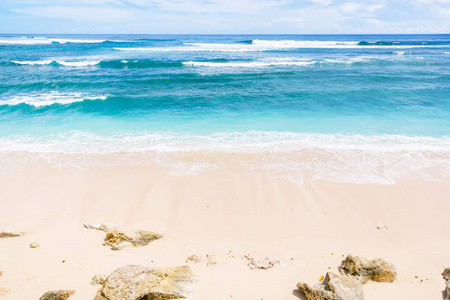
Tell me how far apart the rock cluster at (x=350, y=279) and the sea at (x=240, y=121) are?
13.1 feet

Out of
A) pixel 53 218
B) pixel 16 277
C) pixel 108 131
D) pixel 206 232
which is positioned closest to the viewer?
pixel 16 277

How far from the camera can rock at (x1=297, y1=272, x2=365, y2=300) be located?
418 cm

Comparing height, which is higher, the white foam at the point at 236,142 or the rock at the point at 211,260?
the white foam at the point at 236,142

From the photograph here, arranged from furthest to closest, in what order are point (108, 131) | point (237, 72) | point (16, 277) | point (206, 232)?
point (237, 72) < point (108, 131) < point (206, 232) < point (16, 277)

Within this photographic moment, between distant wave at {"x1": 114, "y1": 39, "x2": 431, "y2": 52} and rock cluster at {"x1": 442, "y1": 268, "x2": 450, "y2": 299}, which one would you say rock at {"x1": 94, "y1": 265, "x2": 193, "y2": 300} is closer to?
rock cluster at {"x1": 442, "y1": 268, "x2": 450, "y2": 299}

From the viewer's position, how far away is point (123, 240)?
19.1 feet

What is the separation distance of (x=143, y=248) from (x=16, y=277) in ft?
7.62

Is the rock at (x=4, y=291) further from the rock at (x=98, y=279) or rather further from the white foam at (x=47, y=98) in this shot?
the white foam at (x=47, y=98)

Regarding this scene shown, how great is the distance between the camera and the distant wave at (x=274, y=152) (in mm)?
9227

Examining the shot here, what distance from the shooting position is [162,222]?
680 centimetres

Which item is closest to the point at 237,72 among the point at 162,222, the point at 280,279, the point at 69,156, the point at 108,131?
the point at 108,131

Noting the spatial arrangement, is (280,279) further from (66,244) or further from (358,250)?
(66,244)

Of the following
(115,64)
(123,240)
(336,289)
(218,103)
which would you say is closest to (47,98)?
(218,103)

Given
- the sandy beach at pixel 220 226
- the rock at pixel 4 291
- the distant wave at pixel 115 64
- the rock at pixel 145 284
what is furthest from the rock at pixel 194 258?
the distant wave at pixel 115 64
